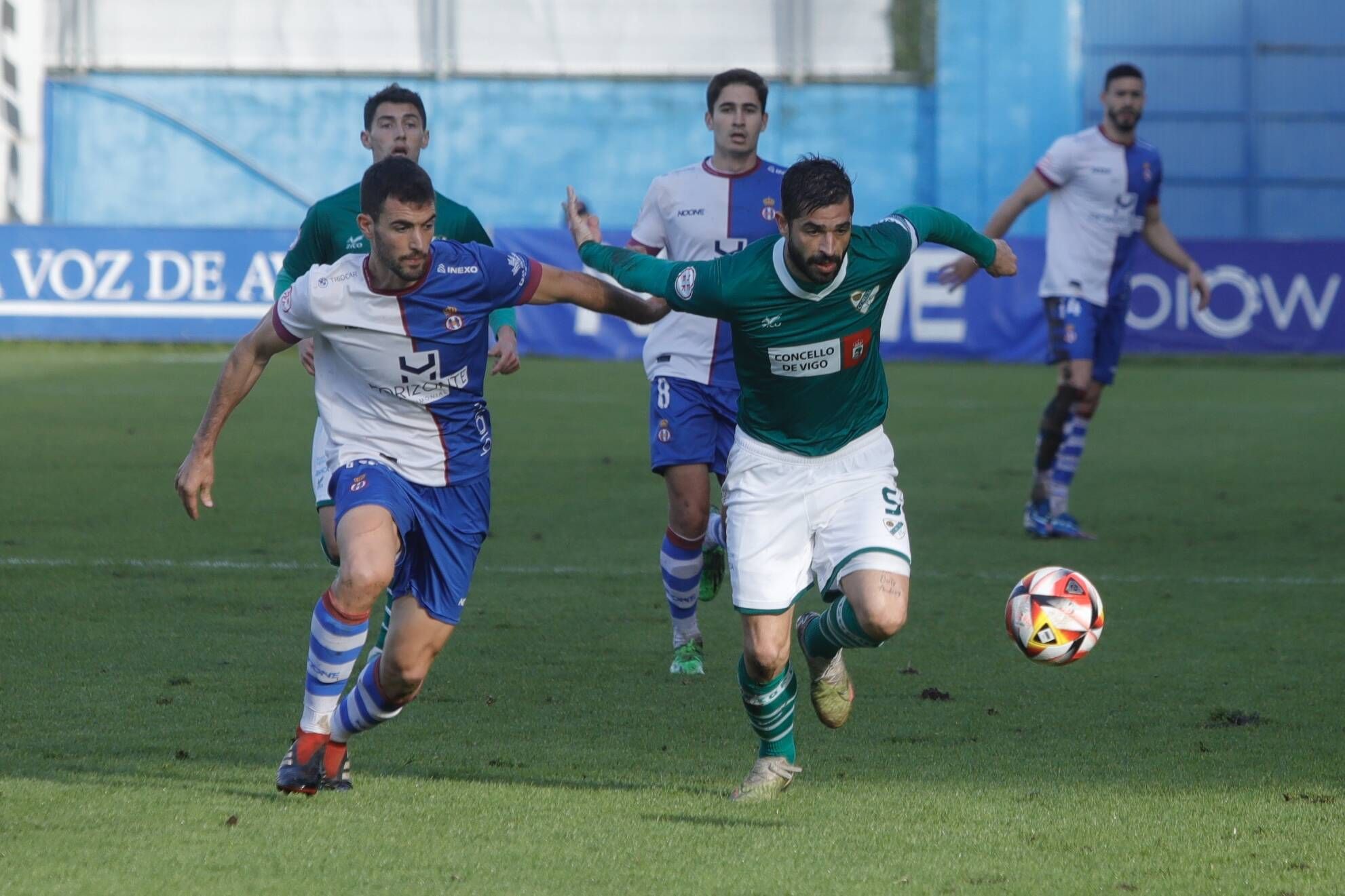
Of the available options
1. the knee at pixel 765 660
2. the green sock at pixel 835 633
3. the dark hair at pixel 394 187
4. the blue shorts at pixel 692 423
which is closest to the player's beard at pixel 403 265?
the dark hair at pixel 394 187

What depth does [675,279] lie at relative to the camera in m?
5.15

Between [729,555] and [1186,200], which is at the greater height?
[1186,200]

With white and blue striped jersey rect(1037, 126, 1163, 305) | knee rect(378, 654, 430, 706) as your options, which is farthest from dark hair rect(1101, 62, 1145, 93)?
knee rect(378, 654, 430, 706)

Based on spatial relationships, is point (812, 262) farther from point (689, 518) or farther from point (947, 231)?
point (689, 518)

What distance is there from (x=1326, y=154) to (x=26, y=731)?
3052cm

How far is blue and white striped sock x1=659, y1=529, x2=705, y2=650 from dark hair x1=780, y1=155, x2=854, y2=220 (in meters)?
1.95

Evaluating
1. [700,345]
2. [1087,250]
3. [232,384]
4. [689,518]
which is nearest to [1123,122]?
[1087,250]

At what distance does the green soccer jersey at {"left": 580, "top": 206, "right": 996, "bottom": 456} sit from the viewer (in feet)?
16.7

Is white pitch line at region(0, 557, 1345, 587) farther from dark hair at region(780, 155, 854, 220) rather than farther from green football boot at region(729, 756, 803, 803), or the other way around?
dark hair at region(780, 155, 854, 220)

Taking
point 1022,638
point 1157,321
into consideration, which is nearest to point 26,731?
point 1022,638

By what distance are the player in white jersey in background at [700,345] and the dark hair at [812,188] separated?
179 cm

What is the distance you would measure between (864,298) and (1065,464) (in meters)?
5.12

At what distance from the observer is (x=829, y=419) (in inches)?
209

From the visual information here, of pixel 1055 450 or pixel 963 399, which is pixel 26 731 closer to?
pixel 1055 450
